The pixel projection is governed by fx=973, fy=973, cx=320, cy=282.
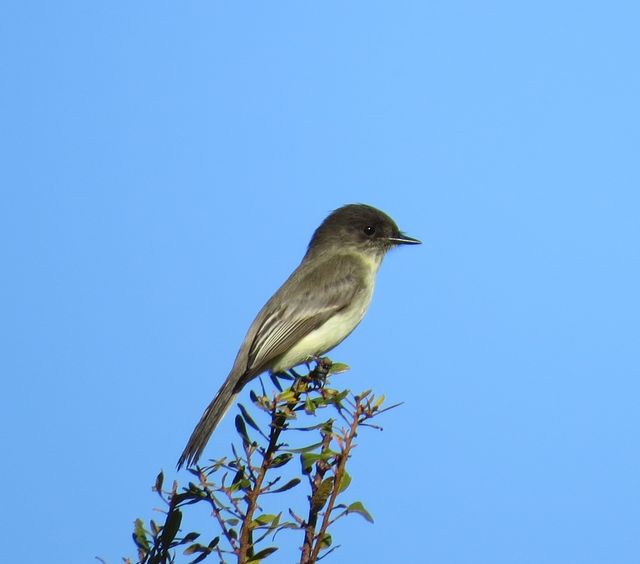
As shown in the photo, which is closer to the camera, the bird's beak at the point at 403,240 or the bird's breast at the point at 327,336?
the bird's breast at the point at 327,336

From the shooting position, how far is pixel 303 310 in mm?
6195

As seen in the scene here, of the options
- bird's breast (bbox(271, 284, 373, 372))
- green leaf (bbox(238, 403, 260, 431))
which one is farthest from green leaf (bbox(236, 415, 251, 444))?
bird's breast (bbox(271, 284, 373, 372))

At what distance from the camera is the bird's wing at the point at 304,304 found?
229 inches

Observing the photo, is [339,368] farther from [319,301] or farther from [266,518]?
[319,301]

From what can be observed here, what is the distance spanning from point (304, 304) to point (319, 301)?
0.11m

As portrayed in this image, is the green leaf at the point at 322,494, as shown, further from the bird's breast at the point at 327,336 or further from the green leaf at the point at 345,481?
the bird's breast at the point at 327,336

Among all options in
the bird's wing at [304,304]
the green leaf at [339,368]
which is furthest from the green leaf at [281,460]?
the bird's wing at [304,304]

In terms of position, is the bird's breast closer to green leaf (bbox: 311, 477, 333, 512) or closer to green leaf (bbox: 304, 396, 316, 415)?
green leaf (bbox: 304, 396, 316, 415)

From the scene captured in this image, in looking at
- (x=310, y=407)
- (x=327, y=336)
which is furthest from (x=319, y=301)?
(x=310, y=407)

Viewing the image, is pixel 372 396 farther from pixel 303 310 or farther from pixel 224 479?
pixel 303 310

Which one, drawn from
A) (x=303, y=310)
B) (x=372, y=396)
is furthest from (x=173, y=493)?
(x=303, y=310)

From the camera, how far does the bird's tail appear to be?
4.62 metres

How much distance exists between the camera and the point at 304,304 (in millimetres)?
6254

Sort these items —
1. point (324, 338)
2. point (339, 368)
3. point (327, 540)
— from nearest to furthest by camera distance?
point (327, 540) < point (339, 368) < point (324, 338)
